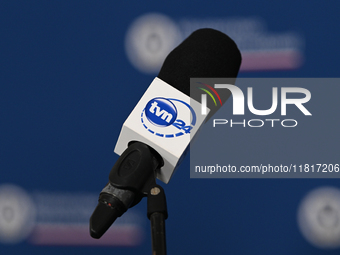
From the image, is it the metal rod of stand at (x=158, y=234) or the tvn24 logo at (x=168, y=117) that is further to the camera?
the tvn24 logo at (x=168, y=117)

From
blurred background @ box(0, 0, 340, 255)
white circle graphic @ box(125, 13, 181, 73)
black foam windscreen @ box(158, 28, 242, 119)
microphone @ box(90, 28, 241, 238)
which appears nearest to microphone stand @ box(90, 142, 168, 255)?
microphone @ box(90, 28, 241, 238)

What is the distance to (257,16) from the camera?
1.54m

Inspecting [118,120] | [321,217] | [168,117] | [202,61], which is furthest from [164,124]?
[321,217]

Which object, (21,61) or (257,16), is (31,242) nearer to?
(21,61)

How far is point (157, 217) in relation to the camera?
22.4 inches

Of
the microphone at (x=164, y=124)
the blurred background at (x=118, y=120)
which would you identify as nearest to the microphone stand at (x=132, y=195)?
the microphone at (x=164, y=124)

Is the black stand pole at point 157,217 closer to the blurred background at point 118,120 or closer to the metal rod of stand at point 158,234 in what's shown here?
the metal rod of stand at point 158,234

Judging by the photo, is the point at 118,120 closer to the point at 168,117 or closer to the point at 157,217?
the point at 168,117

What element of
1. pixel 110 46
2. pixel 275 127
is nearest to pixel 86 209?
pixel 110 46

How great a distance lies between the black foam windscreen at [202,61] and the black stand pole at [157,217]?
0.79 ft

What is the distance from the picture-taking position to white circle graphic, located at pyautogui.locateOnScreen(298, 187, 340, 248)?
4.72 feet

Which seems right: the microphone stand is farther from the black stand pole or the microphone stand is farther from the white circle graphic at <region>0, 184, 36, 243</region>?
the white circle graphic at <region>0, 184, 36, 243</region>

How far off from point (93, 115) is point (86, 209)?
365 mm

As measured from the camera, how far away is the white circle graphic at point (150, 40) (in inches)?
59.9
